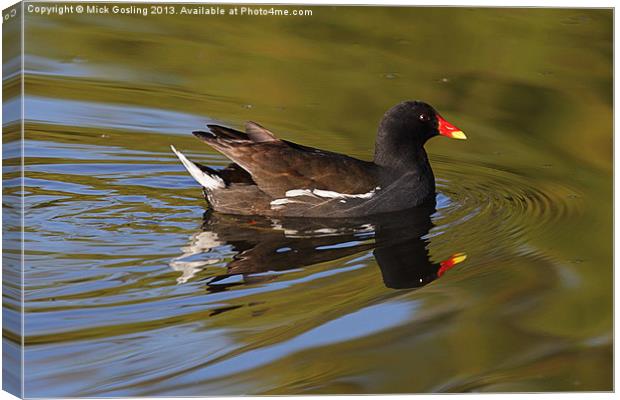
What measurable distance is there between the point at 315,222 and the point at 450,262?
128 cm

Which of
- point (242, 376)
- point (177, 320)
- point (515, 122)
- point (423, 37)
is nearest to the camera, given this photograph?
point (242, 376)

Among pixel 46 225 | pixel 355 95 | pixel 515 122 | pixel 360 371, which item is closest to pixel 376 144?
pixel 355 95

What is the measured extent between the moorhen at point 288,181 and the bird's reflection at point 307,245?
86mm

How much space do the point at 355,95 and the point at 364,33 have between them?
63.3 inches

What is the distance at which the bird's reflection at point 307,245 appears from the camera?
7359 millimetres

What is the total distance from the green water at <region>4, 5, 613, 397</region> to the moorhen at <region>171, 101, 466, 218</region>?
0.18 metres

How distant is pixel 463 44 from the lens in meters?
7.89

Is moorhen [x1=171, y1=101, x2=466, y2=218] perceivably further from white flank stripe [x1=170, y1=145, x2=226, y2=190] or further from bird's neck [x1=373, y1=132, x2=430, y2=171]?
bird's neck [x1=373, y1=132, x2=430, y2=171]

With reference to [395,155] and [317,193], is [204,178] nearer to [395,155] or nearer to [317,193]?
[317,193]

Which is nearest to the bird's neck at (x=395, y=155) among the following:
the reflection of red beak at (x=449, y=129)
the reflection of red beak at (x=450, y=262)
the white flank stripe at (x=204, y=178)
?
the reflection of red beak at (x=449, y=129)

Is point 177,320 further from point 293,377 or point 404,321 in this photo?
point 404,321

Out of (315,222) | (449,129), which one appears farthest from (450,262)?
(449,129)

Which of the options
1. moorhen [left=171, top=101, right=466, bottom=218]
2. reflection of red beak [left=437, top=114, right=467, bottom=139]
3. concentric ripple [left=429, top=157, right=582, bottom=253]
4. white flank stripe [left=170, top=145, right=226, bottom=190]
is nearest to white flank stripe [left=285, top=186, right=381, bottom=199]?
moorhen [left=171, top=101, right=466, bottom=218]

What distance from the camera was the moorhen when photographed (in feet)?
28.3
